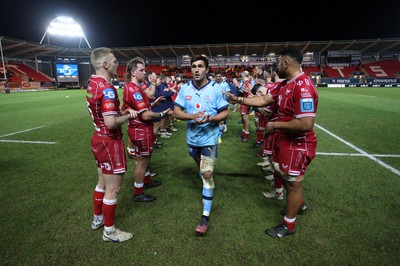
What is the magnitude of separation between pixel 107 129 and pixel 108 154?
0.32 metres

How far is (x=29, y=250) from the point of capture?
294 cm

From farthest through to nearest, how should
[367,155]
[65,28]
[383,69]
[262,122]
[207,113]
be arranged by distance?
[65,28], [383,69], [262,122], [367,155], [207,113]

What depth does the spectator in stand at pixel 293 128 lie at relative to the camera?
2.76m

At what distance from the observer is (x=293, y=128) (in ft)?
9.12

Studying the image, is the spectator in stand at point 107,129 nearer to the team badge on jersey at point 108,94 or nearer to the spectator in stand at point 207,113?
the team badge on jersey at point 108,94

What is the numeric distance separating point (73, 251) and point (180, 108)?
7.89ft

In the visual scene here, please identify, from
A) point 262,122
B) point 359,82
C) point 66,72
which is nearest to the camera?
point 262,122

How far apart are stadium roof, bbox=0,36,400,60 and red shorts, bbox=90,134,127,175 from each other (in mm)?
47575

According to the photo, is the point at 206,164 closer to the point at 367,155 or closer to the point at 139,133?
the point at 139,133

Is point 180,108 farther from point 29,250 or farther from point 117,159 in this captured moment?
point 29,250

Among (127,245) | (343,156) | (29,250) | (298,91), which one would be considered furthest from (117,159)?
(343,156)

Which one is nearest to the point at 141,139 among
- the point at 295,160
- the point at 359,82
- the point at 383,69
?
the point at 295,160

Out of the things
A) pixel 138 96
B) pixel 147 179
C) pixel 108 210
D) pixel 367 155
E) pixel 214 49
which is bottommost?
pixel 147 179

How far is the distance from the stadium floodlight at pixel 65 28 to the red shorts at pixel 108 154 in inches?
2355
